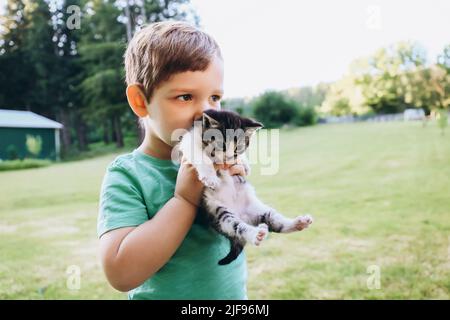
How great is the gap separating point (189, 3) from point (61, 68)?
685mm

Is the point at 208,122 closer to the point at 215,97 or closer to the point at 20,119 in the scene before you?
the point at 215,97

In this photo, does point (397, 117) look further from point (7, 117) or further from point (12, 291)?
point (12, 291)

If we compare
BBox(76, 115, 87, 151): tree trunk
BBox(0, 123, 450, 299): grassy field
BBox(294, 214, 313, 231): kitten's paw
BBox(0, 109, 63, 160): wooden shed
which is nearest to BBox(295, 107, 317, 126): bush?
BBox(0, 123, 450, 299): grassy field

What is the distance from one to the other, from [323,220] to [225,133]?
2.21 meters

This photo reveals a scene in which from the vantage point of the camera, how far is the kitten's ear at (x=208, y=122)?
53 centimetres

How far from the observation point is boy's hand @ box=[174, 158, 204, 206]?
1.88ft

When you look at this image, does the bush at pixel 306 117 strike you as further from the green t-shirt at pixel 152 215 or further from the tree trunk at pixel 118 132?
the green t-shirt at pixel 152 215

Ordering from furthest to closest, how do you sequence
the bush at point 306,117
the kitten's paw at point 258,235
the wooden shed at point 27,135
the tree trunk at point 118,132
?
the bush at point 306,117, the tree trunk at point 118,132, the wooden shed at point 27,135, the kitten's paw at point 258,235

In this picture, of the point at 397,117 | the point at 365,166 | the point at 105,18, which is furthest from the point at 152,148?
the point at 365,166

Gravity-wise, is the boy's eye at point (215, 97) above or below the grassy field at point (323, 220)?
above

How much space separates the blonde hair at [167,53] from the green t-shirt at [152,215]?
132mm

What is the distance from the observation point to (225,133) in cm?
54

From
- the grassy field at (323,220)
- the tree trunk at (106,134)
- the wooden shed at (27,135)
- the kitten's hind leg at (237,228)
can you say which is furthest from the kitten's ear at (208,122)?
the tree trunk at (106,134)

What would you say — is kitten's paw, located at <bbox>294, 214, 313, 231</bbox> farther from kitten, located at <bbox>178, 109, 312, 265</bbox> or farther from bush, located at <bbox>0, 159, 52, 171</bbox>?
bush, located at <bbox>0, 159, 52, 171</bbox>
